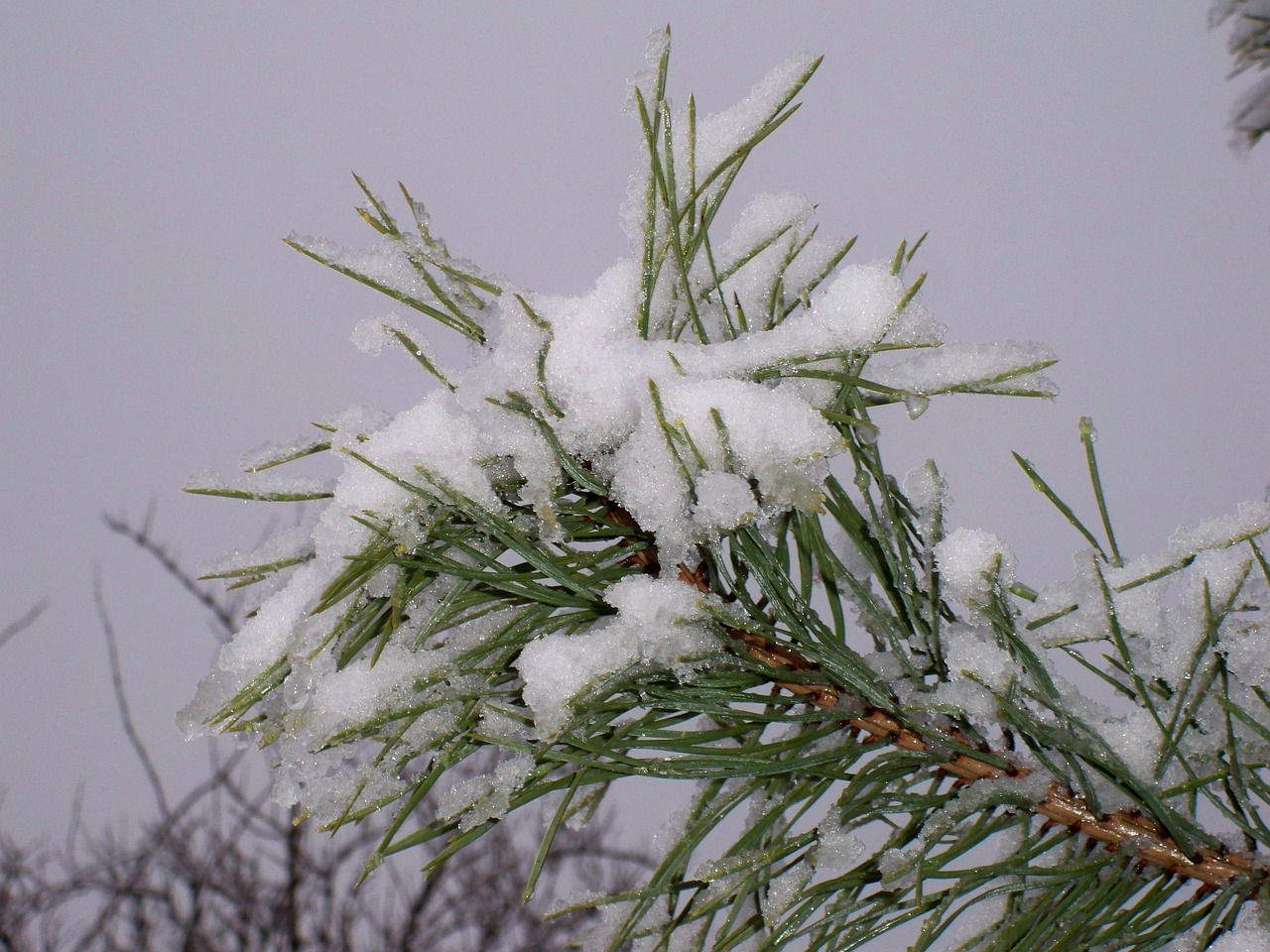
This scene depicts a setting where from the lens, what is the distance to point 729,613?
1.22 ft

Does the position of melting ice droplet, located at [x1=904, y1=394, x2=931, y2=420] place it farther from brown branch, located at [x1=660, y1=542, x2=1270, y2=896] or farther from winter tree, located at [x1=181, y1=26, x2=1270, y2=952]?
brown branch, located at [x1=660, y1=542, x2=1270, y2=896]

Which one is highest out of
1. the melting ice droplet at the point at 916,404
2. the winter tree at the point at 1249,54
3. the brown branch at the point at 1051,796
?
the winter tree at the point at 1249,54

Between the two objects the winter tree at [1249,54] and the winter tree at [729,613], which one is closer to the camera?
the winter tree at [729,613]

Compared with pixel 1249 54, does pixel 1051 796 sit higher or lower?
lower

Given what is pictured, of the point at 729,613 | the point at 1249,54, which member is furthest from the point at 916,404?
the point at 1249,54

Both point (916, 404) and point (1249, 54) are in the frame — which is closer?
point (916, 404)

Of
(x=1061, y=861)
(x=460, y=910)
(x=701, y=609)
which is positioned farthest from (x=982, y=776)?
(x=460, y=910)

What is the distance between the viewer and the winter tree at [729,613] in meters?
0.35

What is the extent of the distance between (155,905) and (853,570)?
2450mm

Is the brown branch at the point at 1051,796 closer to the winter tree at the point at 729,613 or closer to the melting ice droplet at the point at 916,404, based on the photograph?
the winter tree at the point at 729,613

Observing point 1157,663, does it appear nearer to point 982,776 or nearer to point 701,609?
point 982,776

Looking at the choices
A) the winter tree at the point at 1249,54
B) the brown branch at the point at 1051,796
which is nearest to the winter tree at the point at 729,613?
the brown branch at the point at 1051,796

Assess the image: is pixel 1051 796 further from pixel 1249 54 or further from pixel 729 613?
pixel 1249 54

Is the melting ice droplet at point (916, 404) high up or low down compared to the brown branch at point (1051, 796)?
up
